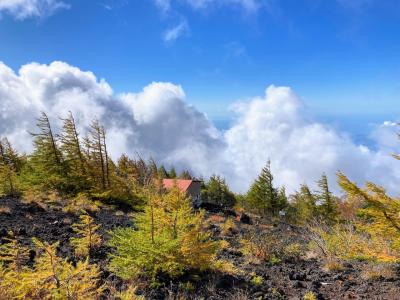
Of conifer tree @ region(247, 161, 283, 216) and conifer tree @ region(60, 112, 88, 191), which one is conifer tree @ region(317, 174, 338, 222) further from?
conifer tree @ region(60, 112, 88, 191)

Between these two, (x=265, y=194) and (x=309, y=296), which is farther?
(x=265, y=194)

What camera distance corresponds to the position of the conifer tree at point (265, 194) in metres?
43.4

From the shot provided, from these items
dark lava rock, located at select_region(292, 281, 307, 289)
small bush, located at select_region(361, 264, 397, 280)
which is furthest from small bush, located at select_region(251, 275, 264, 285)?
small bush, located at select_region(361, 264, 397, 280)

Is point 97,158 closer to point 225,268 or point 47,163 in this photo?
point 47,163

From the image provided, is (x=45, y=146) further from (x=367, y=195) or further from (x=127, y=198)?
(x=367, y=195)

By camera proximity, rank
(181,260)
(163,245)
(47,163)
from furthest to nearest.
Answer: (47,163), (181,260), (163,245)

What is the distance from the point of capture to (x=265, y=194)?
43750 mm

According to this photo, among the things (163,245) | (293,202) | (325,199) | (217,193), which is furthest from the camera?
(217,193)

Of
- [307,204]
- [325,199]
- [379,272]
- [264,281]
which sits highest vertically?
[325,199]

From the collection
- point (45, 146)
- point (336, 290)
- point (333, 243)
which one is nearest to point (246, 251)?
point (333, 243)

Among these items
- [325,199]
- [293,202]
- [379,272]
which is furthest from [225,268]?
[293,202]

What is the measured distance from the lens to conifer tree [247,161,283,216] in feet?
142

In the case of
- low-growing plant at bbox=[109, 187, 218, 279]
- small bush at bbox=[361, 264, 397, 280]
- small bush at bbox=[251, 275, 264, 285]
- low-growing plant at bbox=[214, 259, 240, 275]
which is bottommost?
small bush at bbox=[361, 264, 397, 280]

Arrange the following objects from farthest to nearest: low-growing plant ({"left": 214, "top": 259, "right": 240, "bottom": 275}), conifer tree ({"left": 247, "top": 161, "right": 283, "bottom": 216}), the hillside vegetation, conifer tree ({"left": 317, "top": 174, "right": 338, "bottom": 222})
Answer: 1. conifer tree ({"left": 247, "top": 161, "right": 283, "bottom": 216})
2. conifer tree ({"left": 317, "top": 174, "right": 338, "bottom": 222})
3. low-growing plant ({"left": 214, "top": 259, "right": 240, "bottom": 275})
4. the hillside vegetation
